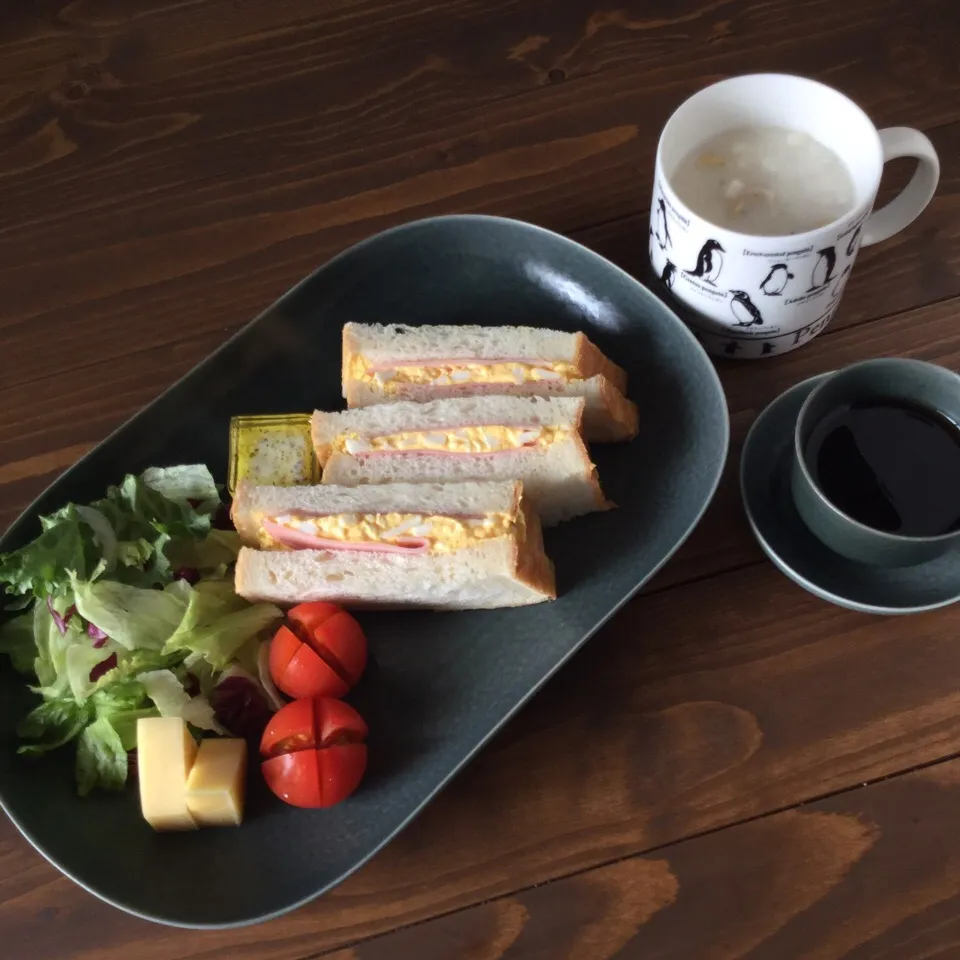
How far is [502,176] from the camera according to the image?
1.47 metres

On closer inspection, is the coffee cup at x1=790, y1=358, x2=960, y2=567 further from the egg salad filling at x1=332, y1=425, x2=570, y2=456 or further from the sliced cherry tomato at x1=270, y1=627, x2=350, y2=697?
the sliced cherry tomato at x1=270, y1=627, x2=350, y2=697

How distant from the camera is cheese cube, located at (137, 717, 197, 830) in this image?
102 centimetres

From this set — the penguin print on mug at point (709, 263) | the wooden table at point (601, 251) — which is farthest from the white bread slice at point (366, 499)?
the penguin print on mug at point (709, 263)

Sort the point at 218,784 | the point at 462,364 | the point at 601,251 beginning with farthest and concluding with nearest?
the point at 601,251 < the point at 462,364 < the point at 218,784

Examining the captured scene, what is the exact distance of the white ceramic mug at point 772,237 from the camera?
109 centimetres

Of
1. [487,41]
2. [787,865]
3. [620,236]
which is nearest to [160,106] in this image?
[487,41]

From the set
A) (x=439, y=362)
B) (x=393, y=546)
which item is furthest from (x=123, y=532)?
(x=439, y=362)

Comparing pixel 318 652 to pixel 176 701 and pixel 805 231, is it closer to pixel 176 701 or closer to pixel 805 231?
pixel 176 701

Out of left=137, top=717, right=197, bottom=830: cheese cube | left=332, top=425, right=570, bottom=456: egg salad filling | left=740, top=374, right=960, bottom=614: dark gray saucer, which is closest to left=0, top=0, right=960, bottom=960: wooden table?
left=740, top=374, right=960, bottom=614: dark gray saucer

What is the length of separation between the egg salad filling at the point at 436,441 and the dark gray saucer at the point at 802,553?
0.29m

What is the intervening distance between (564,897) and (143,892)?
1.41ft

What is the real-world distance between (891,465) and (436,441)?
51 cm

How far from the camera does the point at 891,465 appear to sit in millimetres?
1098

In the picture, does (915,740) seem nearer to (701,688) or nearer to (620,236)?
(701,688)
